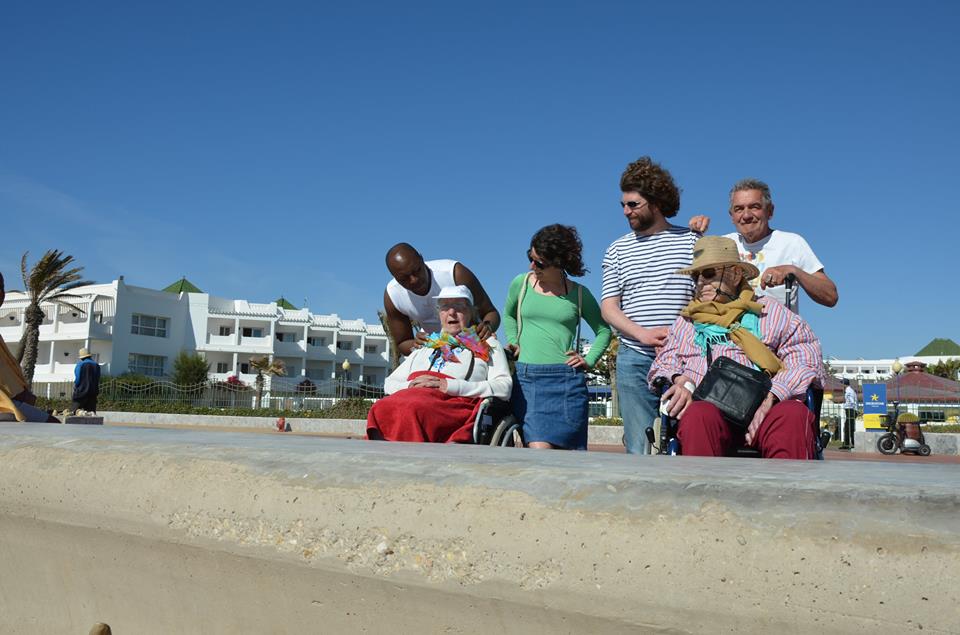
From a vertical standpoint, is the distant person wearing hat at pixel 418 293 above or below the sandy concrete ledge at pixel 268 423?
above

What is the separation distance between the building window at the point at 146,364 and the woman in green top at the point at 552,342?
57.3m

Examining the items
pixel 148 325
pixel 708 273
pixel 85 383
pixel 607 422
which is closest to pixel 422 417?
pixel 708 273

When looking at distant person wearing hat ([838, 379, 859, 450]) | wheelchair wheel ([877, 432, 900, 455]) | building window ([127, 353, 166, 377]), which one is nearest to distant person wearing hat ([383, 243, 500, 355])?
wheelchair wheel ([877, 432, 900, 455])

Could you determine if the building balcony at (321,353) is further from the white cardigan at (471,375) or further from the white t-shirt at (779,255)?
the white t-shirt at (779,255)

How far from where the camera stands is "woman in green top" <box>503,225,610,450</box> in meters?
4.47

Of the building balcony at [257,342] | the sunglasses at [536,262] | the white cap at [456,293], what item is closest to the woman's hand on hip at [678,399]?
the sunglasses at [536,262]

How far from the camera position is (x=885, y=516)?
99 centimetres

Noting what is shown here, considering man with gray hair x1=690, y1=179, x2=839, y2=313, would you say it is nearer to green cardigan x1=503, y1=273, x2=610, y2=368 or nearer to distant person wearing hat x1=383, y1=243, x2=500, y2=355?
green cardigan x1=503, y1=273, x2=610, y2=368

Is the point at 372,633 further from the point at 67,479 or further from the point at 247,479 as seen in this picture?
the point at 67,479

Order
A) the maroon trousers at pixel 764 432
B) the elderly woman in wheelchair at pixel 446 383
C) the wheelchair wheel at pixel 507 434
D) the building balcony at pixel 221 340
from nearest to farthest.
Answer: the maroon trousers at pixel 764 432, the elderly woman in wheelchair at pixel 446 383, the wheelchair wheel at pixel 507 434, the building balcony at pixel 221 340

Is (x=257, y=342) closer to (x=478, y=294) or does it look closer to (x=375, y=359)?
(x=375, y=359)

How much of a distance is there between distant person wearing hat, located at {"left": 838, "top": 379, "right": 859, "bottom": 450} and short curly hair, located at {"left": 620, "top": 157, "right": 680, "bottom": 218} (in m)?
14.8

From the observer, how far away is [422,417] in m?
4.05

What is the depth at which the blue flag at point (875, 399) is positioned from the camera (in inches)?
650
